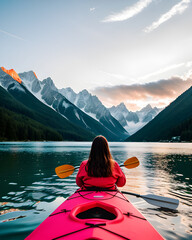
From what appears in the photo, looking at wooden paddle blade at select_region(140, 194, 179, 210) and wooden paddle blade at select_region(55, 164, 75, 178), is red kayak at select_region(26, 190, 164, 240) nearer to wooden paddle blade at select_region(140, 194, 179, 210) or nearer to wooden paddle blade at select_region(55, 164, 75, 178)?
wooden paddle blade at select_region(140, 194, 179, 210)

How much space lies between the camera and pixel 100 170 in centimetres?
577

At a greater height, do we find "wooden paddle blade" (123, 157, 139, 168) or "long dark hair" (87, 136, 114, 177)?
"long dark hair" (87, 136, 114, 177)

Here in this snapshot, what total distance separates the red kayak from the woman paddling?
72 cm

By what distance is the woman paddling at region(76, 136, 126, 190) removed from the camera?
5.79 meters

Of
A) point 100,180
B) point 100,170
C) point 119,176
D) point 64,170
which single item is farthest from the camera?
point 64,170

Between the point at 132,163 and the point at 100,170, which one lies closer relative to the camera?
the point at 100,170

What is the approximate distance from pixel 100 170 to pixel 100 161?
0.86ft

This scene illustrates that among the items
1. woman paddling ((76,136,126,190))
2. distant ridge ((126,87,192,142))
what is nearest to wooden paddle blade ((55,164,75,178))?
woman paddling ((76,136,126,190))

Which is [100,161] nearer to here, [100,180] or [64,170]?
[100,180]

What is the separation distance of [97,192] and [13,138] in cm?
11278

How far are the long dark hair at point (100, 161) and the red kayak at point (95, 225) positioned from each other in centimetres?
76

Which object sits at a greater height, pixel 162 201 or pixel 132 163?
pixel 132 163

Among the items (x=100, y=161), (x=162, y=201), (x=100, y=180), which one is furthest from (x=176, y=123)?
(x=100, y=161)

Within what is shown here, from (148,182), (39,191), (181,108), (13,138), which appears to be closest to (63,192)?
(39,191)
